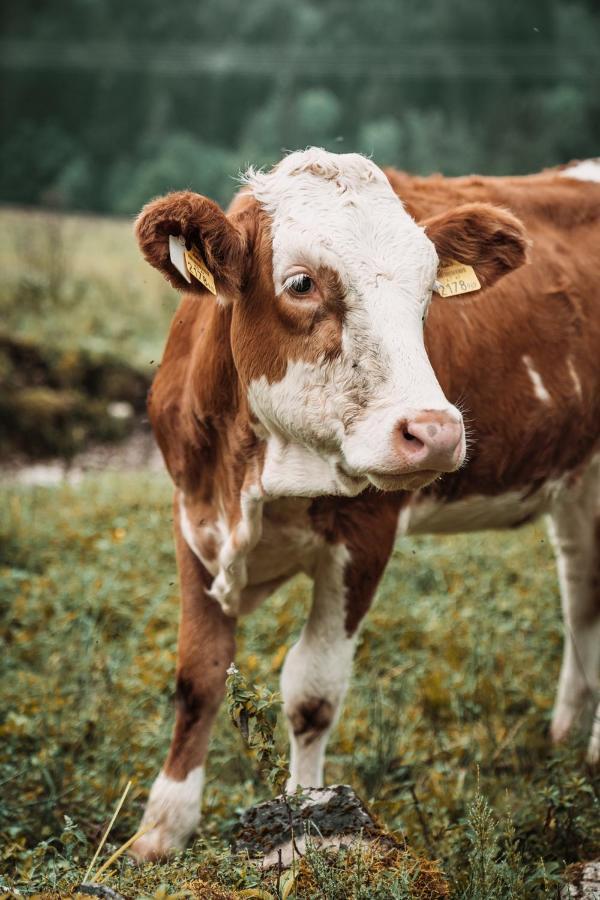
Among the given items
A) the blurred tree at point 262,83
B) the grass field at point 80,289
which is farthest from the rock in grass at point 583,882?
the blurred tree at point 262,83

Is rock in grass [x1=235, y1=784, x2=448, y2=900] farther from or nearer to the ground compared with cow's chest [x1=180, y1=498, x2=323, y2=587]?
nearer to the ground

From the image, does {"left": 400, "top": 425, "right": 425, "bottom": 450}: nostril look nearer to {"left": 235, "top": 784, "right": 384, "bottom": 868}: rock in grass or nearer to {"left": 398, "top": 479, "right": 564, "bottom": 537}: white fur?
{"left": 235, "top": 784, "right": 384, "bottom": 868}: rock in grass

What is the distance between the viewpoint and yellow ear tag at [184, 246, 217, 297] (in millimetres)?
2762

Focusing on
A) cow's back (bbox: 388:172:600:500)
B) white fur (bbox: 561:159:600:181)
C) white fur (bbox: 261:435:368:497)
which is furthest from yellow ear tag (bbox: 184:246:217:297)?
white fur (bbox: 561:159:600:181)

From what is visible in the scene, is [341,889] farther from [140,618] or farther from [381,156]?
[381,156]

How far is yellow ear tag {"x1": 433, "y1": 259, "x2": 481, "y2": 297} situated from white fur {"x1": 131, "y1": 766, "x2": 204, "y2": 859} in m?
1.82

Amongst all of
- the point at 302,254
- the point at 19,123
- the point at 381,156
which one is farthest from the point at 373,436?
the point at 19,123

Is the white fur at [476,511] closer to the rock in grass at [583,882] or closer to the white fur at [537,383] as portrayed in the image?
the white fur at [537,383]

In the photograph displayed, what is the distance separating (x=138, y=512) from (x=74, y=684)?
2.42 m

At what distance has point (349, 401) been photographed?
2.64 metres

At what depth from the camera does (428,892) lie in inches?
93.0

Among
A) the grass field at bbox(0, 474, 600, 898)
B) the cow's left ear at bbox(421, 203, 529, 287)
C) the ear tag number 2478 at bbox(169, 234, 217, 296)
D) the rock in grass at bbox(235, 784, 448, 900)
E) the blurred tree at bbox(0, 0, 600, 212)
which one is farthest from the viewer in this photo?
the blurred tree at bbox(0, 0, 600, 212)

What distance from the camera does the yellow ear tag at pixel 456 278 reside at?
3.06 meters

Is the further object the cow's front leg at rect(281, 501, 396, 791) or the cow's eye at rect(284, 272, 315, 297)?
the cow's front leg at rect(281, 501, 396, 791)
